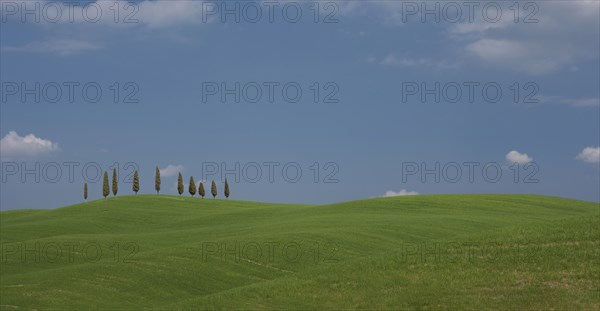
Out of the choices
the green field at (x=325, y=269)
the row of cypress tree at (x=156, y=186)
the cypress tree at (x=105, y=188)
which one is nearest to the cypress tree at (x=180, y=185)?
the row of cypress tree at (x=156, y=186)

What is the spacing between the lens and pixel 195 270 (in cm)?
4284

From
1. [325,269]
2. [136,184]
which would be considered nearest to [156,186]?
[136,184]

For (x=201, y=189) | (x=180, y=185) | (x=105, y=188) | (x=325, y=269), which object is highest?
(x=180, y=185)

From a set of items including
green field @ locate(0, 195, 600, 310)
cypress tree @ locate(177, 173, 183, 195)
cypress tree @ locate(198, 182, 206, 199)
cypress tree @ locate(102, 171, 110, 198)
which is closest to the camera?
green field @ locate(0, 195, 600, 310)

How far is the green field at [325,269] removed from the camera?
32406 millimetres

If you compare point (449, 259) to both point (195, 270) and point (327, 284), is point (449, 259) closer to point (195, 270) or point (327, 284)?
point (327, 284)

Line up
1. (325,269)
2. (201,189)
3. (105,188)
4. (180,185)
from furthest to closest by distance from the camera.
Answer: (201,189) → (180,185) → (105,188) → (325,269)

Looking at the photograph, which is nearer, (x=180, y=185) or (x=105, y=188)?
(x=105, y=188)

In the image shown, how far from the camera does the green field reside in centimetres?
3241

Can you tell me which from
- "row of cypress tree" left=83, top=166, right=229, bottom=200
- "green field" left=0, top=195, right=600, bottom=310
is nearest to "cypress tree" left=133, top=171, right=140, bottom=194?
"row of cypress tree" left=83, top=166, right=229, bottom=200

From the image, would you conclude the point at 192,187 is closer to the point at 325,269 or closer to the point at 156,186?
the point at 156,186

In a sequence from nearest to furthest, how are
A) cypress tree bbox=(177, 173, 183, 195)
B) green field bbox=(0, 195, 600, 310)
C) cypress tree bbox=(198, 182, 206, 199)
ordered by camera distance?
1. green field bbox=(0, 195, 600, 310)
2. cypress tree bbox=(177, 173, 183, 195)
3. cypress tree bbox=(198, 182, 206, 199)

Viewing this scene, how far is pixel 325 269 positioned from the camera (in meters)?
38.8

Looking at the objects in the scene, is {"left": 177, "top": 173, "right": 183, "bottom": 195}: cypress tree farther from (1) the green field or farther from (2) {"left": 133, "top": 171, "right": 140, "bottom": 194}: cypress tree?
(1) the green field
